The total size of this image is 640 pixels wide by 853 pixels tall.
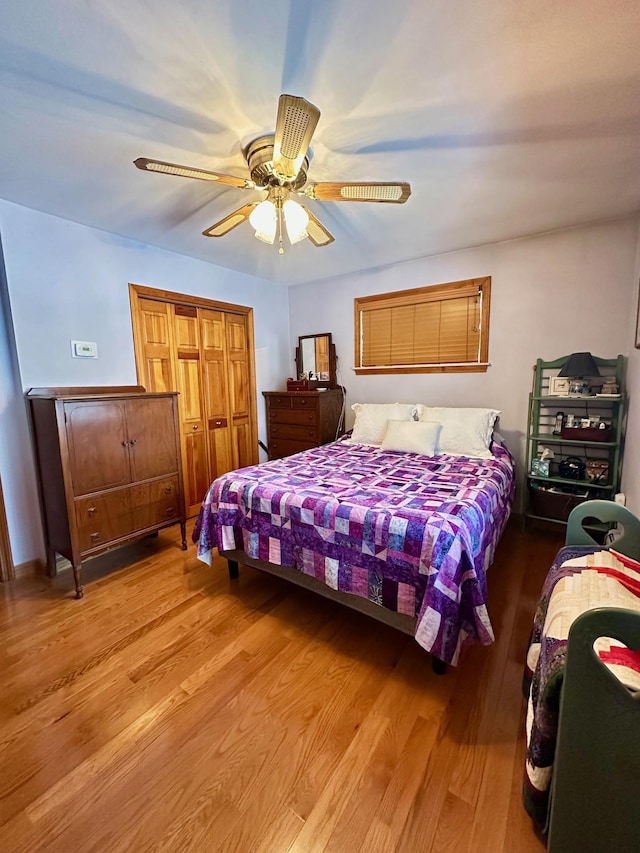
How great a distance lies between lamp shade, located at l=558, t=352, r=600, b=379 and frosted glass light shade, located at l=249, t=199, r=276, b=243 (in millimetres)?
2208

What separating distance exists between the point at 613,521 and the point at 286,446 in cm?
289

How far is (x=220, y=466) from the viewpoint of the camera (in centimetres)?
356

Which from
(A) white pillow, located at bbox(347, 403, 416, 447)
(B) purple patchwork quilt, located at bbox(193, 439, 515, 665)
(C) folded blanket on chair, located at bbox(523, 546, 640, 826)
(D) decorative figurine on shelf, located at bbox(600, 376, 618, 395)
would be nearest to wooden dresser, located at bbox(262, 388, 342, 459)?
(A) white pillow, located at bbox(347, 403, 416, 447)

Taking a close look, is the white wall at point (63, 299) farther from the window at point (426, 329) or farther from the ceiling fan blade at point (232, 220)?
the window at point (426, 329)

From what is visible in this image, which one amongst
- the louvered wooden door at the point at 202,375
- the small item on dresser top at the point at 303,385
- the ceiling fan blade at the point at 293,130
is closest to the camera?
the ceiling fan blade at the point at 293,130

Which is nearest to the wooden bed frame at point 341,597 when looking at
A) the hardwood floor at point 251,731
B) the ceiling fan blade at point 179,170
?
the hardwood floor at point 251,731

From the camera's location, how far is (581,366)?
2436 mm

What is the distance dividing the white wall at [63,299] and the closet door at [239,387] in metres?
0.68

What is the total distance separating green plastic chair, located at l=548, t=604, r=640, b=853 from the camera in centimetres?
73

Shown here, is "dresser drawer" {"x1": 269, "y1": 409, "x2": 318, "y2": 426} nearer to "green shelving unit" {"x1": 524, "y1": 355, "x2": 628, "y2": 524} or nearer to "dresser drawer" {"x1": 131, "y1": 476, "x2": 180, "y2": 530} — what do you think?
"dresser drawer" {"x1": 131, "y1": 476, "x2": 180, "y2": 530}

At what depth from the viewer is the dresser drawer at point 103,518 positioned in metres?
2.15

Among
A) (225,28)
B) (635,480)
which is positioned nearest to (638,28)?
(225,28)

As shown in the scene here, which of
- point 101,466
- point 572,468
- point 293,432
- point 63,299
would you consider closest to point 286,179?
point 63,299

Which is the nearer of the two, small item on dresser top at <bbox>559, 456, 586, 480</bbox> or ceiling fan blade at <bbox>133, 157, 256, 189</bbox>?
ceiling fan blade at <bbox>133, 157, 256, 189</bbox>
